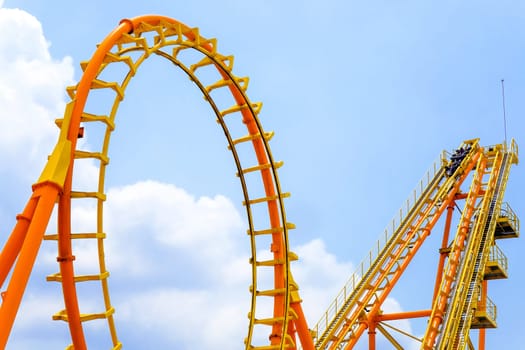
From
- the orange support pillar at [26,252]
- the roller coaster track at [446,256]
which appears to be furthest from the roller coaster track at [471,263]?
the orange support pillar at [26,252]

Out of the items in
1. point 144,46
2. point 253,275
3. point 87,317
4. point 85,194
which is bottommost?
point 87,317

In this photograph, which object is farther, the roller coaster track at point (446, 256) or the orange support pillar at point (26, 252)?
the roller coaster track at point (446, 256)

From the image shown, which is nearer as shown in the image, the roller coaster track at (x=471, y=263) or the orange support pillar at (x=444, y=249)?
the roller coaster track at (x=471, y=263)

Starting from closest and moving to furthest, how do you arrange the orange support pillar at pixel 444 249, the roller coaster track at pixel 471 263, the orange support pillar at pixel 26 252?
1. the orange support pillar at pixel 26 252
2. the roller coaster track at pixel 471 263
3. the orange support pillar at pixel 444 249

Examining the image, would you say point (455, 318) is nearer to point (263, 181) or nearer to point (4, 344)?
point (263, 181)

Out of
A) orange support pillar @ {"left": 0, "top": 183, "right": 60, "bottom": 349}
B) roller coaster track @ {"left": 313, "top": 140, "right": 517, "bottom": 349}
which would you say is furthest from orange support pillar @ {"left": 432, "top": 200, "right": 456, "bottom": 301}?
orange support pillar @ {"left": 0, "top": 183, "right": 60, "bottom": 349}

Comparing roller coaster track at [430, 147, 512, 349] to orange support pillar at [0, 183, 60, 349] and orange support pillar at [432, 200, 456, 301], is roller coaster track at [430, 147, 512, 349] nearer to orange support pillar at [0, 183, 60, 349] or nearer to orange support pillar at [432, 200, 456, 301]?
orange support pillar at [432, 200, 456, 301]

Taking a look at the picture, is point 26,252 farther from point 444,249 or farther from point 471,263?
point 444,249

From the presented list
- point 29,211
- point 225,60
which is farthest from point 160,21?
point 29,211

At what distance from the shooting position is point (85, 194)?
13.7 meters

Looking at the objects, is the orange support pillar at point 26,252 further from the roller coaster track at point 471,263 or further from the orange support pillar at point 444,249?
the orange support pillar at point 444,249

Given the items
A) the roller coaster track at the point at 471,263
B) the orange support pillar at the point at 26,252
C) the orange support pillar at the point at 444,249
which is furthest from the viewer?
the orange support pillar at the point at 444,249

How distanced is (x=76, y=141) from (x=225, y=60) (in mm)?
6156

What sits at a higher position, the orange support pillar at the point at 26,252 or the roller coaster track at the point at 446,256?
the roller coaster track at the point at 446,256
